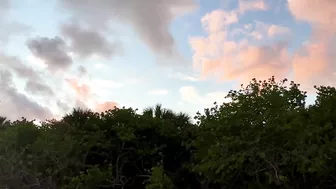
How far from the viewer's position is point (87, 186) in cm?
1634

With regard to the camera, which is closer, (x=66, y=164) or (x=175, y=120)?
(x=66, y=164)

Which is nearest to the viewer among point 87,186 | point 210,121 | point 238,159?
point 238,159

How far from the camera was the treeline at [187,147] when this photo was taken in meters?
13.6

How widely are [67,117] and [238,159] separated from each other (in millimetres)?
9112

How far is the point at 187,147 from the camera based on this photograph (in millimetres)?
17906

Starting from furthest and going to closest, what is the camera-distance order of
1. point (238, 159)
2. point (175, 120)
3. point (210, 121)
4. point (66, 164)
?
point (175, 120) → point (66, 164) → point (210, 121) → point (238, 159)

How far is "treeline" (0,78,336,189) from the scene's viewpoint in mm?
13562

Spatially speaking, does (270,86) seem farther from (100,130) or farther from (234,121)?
(100,130)

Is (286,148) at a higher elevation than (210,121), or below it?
below

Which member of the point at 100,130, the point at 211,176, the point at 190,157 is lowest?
the point at 211,176

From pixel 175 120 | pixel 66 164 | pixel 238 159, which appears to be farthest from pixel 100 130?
pixel 238 159

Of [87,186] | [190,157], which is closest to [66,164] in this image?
[87,186]

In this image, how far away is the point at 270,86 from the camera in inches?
556

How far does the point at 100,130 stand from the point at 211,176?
5.25 meters
